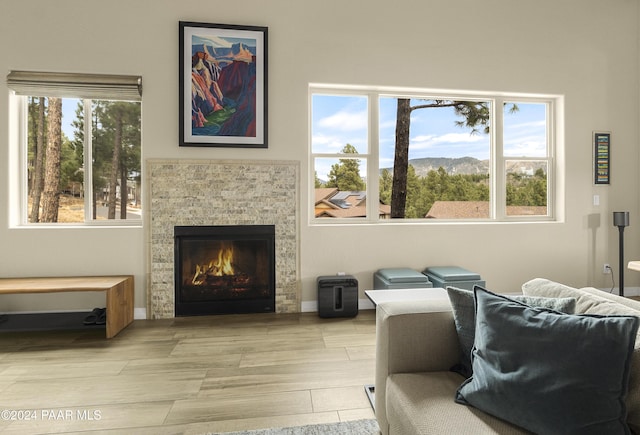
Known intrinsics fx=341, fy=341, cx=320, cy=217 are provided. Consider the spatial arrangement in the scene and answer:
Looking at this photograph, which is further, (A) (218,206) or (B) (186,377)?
(A) (218,206)

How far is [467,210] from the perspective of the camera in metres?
3.86

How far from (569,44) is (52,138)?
555 cm

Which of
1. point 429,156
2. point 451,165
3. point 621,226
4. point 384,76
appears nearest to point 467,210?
point 451,165

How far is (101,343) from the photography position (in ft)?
8.75

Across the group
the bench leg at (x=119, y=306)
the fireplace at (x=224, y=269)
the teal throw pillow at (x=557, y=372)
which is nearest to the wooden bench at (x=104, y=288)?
the bench leg at (x=119, y=306)

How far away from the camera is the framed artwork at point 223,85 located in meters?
3.27

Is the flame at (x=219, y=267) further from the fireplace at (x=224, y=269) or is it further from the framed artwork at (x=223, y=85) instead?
the framed artwork at (x=223, y=85)

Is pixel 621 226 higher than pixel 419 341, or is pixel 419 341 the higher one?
pixel 621 226

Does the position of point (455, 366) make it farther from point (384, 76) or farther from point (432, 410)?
point (384, 76)

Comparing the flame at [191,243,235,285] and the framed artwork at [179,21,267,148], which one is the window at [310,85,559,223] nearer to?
the framed artwork at [179,21,267,148]

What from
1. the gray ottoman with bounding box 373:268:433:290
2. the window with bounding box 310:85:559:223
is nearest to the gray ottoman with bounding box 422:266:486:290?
the gray ottoman with bounding box 373:268:433:290

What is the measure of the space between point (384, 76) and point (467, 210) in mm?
1738

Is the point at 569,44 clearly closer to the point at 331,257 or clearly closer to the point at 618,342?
the point at 331,257

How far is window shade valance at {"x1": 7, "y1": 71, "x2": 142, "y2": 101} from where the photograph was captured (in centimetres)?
309
